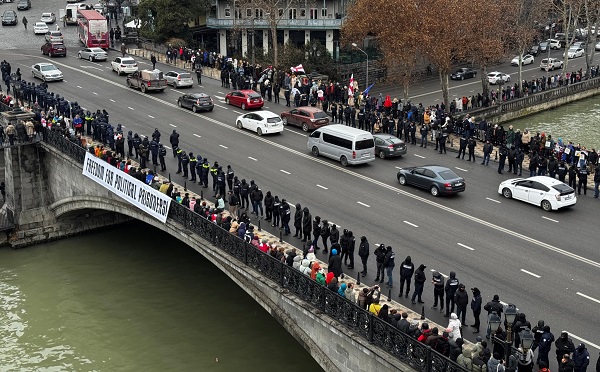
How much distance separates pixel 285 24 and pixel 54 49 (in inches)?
1004

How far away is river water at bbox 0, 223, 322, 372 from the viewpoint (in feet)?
97.1

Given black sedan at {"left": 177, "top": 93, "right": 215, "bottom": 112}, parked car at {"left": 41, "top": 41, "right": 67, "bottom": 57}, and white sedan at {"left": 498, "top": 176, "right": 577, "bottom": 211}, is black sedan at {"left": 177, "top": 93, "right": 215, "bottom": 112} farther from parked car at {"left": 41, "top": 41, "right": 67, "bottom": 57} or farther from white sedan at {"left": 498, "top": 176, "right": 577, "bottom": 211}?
parked car at {"left": 41, "top": 41, "right": 67, "bottom": 57}

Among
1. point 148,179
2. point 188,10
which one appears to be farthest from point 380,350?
point 188,10

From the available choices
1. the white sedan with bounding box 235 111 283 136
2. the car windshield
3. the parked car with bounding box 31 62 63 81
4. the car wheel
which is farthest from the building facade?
the car wheel

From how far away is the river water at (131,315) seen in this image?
2959 cm

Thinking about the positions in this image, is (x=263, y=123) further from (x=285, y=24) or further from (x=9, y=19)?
(x=9, y=19)

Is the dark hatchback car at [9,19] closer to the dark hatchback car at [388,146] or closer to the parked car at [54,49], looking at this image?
the parked car at [54,49]

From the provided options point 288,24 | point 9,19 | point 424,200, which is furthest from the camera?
point 9,19

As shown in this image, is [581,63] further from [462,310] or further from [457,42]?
[462,310]

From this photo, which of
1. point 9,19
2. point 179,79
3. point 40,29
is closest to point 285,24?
point 40,29

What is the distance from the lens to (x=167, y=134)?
43.8 meters

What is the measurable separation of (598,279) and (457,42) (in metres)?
31.0

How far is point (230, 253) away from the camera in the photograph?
27.1 m

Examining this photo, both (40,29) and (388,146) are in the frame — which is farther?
(40,29)
